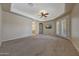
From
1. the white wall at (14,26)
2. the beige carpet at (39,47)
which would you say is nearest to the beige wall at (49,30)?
the beige carpet at (39,47)

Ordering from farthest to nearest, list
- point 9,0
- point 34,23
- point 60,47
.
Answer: point 34,23 → point 60,47 → point 9,0

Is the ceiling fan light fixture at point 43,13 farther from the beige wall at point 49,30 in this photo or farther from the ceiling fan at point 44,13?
the beige wall at point 49,30

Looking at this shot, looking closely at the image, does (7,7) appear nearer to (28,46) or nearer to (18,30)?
(18,30)

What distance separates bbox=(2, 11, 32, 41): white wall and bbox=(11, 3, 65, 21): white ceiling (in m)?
0.09

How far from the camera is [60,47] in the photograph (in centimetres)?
207

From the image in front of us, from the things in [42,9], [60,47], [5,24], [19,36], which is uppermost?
[42,9]

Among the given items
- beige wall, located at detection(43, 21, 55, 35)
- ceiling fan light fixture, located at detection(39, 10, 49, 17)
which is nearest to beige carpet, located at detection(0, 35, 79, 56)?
beige wall, located at detection(43, 21, 55, 35)

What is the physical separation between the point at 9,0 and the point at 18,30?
47 centimetres

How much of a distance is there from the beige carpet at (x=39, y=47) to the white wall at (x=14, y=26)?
2.9 inches

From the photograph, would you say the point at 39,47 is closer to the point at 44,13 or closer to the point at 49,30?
the point at 49,30

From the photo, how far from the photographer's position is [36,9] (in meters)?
2.13

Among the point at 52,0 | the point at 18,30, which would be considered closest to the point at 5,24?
the point at 18,30

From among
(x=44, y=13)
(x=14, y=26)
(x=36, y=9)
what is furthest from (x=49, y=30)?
(x=14, y=26)

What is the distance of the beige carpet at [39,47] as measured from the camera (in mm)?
2010
